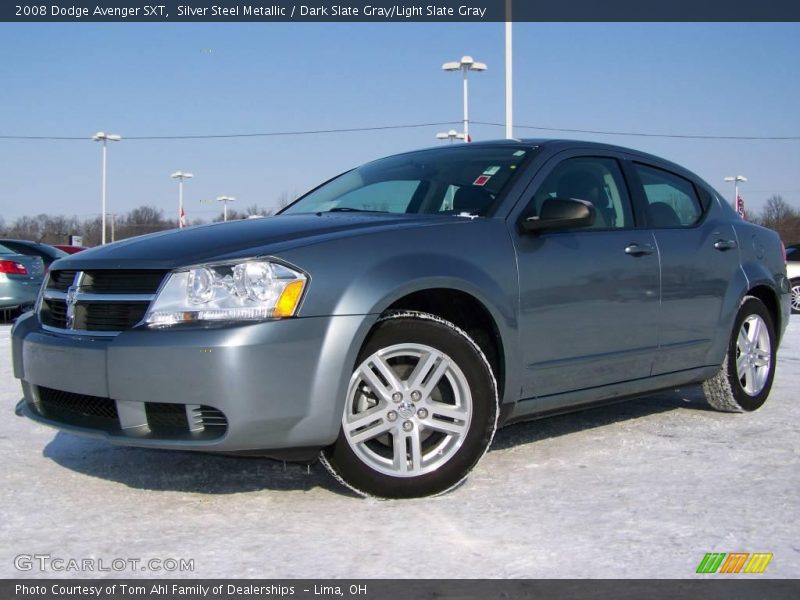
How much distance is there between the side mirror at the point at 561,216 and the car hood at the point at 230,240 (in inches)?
12.1

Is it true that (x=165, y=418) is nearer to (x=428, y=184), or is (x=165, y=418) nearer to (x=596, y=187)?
(x=428, y=184)

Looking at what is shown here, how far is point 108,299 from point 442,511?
4.68 feet

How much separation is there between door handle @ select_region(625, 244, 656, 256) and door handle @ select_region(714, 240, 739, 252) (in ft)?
2.25

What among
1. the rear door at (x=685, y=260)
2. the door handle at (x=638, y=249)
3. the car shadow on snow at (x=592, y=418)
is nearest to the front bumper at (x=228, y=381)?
the car shadow on snow at (x=592, y=418)

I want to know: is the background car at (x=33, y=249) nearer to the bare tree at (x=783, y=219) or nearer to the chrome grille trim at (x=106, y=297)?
the chrome grille trim at (x=106, y=297)

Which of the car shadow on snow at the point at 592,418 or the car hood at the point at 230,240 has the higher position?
the car hood at the point at 230,240

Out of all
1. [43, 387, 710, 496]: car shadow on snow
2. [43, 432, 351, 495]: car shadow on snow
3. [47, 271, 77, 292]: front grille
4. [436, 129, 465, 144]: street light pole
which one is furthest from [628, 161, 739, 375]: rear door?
[436, 129, 465, 144]: street light pole

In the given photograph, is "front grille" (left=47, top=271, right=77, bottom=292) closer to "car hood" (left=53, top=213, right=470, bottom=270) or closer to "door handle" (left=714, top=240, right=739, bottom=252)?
"car hood" (left=53, top=213, right=470, bottom=270)

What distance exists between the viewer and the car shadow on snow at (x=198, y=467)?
11.6ft

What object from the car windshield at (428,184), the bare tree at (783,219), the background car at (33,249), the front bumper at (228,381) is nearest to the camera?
the front bumper at (228,381)

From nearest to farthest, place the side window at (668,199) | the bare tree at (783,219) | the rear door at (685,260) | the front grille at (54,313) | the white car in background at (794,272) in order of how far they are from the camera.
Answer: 1. the front grille at (54,313)
2. the rear door at (685,260)
3. the side window at (668,199)
4. the white car in background at (794,272)
5. the bare tree at (783,219)

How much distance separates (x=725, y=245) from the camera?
491 cm
